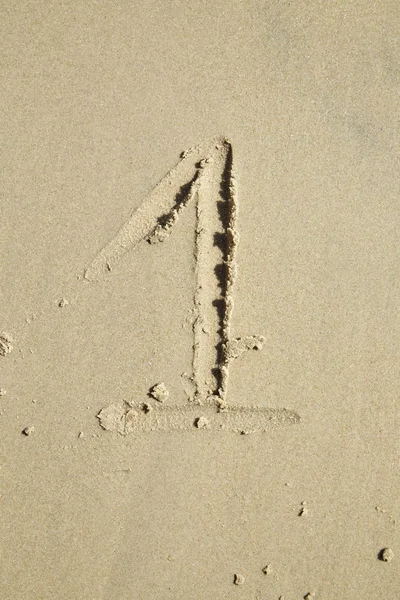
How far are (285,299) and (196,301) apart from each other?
26 centimetres

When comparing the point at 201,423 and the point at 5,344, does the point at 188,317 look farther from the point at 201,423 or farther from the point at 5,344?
the point at 5,344

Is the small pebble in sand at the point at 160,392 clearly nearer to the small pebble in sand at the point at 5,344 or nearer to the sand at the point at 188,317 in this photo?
the sand at the point at 188,317

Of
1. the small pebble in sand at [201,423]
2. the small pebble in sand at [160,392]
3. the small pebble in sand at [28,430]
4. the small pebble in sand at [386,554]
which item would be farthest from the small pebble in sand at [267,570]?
the small pebble in sand at [28,430]

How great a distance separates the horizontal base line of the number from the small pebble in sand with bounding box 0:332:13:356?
1.28ft

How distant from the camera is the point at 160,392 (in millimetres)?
1432

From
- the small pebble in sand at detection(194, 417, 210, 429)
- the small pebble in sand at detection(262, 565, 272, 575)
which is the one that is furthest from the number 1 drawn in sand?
the small pebble in sand at detection(262, 565, 272, 575)

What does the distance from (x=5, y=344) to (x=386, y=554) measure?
1.27 metres

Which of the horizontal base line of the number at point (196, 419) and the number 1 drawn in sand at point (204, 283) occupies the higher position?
the number 1 drawn in sand at point (204, 283)

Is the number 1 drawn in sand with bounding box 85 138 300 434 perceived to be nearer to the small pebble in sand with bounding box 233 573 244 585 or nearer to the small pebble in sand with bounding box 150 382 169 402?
the small pebble in sand with bounding box 150 382 169 402

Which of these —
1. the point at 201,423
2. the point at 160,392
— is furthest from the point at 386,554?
the point at 160,392

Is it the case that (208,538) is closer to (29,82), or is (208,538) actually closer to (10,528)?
(10,528)

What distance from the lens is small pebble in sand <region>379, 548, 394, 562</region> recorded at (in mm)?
1435

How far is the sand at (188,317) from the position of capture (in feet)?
4.66

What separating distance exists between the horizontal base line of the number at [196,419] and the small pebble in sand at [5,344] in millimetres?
389
